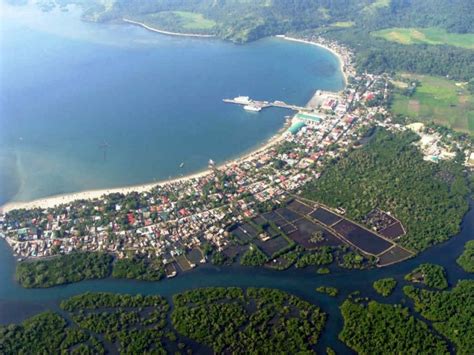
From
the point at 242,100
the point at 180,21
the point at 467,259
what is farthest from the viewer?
the point at 180,21

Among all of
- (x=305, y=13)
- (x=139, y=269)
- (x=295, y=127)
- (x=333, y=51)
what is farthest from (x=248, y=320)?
(x=305, y=13)

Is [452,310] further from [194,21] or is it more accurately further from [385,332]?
[194,21]

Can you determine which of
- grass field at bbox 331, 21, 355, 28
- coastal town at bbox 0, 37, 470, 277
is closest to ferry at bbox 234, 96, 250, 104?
coastal town at bbox 0, 37, 470, 277

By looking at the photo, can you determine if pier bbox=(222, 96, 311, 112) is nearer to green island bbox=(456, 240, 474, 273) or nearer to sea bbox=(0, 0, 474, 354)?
sea bbox=(0, 0, 474, 354)

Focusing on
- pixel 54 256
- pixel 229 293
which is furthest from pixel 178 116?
pixel 229 293

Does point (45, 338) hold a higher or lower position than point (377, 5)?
lower

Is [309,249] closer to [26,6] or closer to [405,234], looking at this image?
[405,234]

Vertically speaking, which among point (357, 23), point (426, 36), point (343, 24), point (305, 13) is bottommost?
point (343, 24)
